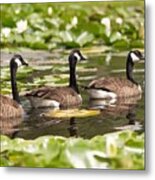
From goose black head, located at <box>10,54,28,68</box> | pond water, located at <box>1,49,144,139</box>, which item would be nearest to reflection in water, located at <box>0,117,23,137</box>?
pond water, located at <box>1,49,144,139</box>

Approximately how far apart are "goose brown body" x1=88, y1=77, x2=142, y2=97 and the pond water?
17 millimetres

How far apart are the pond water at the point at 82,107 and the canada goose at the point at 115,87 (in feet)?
0.05

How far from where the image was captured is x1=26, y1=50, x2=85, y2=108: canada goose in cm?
178

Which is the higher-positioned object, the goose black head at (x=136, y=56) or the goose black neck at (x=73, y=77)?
the goose black head at (x=136, y=56)

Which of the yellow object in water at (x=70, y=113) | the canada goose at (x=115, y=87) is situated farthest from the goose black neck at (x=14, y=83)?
the canada goose at (x=115, y=87)

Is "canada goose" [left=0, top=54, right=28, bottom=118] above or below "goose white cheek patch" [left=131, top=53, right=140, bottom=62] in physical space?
below

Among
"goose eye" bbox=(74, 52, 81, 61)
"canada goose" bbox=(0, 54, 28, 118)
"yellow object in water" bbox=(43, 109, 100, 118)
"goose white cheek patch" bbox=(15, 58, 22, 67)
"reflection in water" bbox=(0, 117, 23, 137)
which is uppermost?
"goose eye" bbox=(74, 52, 81, 61)

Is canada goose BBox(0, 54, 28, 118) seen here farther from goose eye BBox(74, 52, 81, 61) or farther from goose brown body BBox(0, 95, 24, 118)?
goose eye BBox(74, 52, 81, 61)

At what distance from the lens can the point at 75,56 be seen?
178 centimetres

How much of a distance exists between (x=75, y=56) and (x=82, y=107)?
170 mm

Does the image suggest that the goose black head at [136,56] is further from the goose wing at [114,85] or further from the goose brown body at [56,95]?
the goose brown body at [56,95]

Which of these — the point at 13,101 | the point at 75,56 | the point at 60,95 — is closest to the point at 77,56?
the point at 75,56

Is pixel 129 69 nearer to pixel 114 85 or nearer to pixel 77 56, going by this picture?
pixel 114 85

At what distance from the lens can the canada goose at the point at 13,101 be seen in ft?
5.88
